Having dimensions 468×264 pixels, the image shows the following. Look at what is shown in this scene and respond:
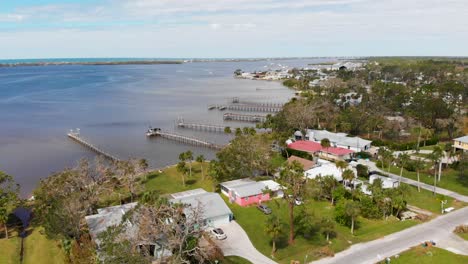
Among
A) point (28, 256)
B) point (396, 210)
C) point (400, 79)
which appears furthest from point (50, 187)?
point (400, 79)

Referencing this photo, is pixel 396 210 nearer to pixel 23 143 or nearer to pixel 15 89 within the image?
pixel 23 143

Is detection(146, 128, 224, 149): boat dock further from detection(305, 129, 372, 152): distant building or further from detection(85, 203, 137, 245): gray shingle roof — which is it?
detection(85, 203, 137, 245): gray shingle roof

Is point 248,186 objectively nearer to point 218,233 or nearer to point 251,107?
point 218,233

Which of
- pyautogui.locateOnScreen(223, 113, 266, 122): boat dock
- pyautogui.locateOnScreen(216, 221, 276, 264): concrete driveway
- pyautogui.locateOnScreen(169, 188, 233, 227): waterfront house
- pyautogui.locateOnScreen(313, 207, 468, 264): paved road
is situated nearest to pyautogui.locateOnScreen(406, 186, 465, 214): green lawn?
pyautogui.locateOnScreen(313, 207, 468, 264): paved road

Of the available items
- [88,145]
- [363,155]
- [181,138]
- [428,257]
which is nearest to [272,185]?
[428,257]

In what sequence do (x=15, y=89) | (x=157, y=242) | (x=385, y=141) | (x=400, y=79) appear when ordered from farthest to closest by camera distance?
(x=15, y=89)
(x=400, y=79)
(x=385, y=141)
(x=157, y=242)

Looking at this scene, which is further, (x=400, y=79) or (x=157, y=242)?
(x=400, y=79)

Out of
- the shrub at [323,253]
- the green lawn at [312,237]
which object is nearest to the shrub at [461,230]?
the green lawn at [312,237]

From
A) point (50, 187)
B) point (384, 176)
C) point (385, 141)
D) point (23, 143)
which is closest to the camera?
point (50, 187)
